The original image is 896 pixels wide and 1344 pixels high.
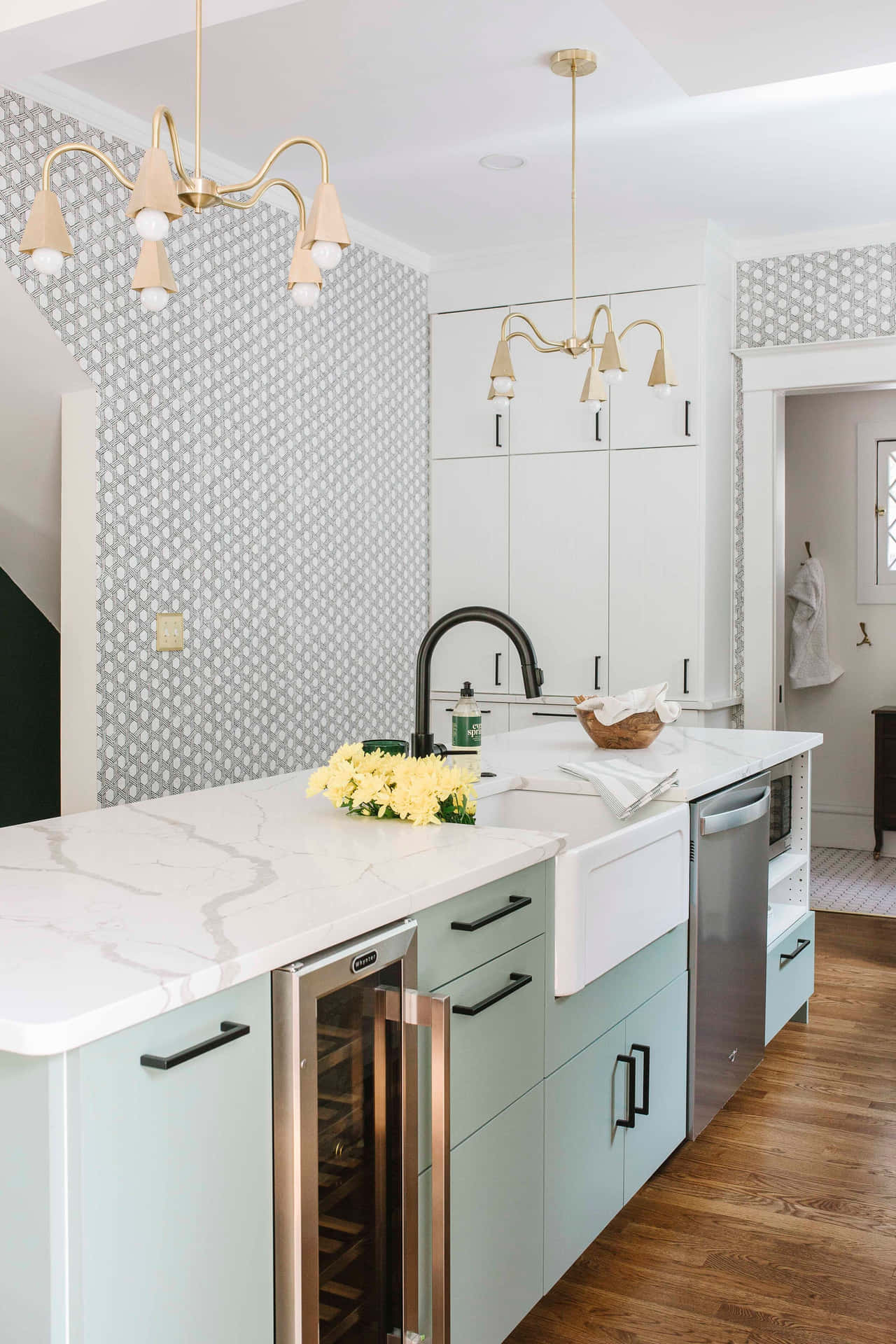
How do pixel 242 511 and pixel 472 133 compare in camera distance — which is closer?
pixel 472 133

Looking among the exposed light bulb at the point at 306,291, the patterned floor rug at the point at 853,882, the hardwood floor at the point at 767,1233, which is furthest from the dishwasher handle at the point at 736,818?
the patterned floor rug at the point at 853,882

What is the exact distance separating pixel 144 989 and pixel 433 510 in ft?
13.6

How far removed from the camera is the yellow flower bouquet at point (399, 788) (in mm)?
1899

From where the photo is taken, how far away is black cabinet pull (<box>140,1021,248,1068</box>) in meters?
1.10

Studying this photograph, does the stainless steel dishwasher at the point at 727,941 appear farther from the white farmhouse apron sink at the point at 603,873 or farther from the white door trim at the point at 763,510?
the white door trim at the point at 763,510

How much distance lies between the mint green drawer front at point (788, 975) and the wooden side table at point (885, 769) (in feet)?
8.30

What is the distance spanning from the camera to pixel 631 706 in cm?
303

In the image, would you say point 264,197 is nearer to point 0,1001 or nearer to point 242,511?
point 242,511

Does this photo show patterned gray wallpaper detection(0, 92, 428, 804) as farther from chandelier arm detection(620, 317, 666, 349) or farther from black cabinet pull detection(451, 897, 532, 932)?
black cabinet pull detection(451, 897, 532, 932)

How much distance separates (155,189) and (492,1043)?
1.27m

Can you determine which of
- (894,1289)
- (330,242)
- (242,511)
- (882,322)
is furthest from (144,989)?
(882,322)

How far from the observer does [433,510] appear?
201 inches

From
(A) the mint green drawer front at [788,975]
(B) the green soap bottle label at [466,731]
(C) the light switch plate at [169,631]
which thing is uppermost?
(C) the light switch plate at [169,631]

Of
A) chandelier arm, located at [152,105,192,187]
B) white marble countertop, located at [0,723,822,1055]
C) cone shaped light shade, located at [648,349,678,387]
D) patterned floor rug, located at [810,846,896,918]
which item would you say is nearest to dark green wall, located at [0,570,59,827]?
white marble countertop, located at [0,723,822,1055]
